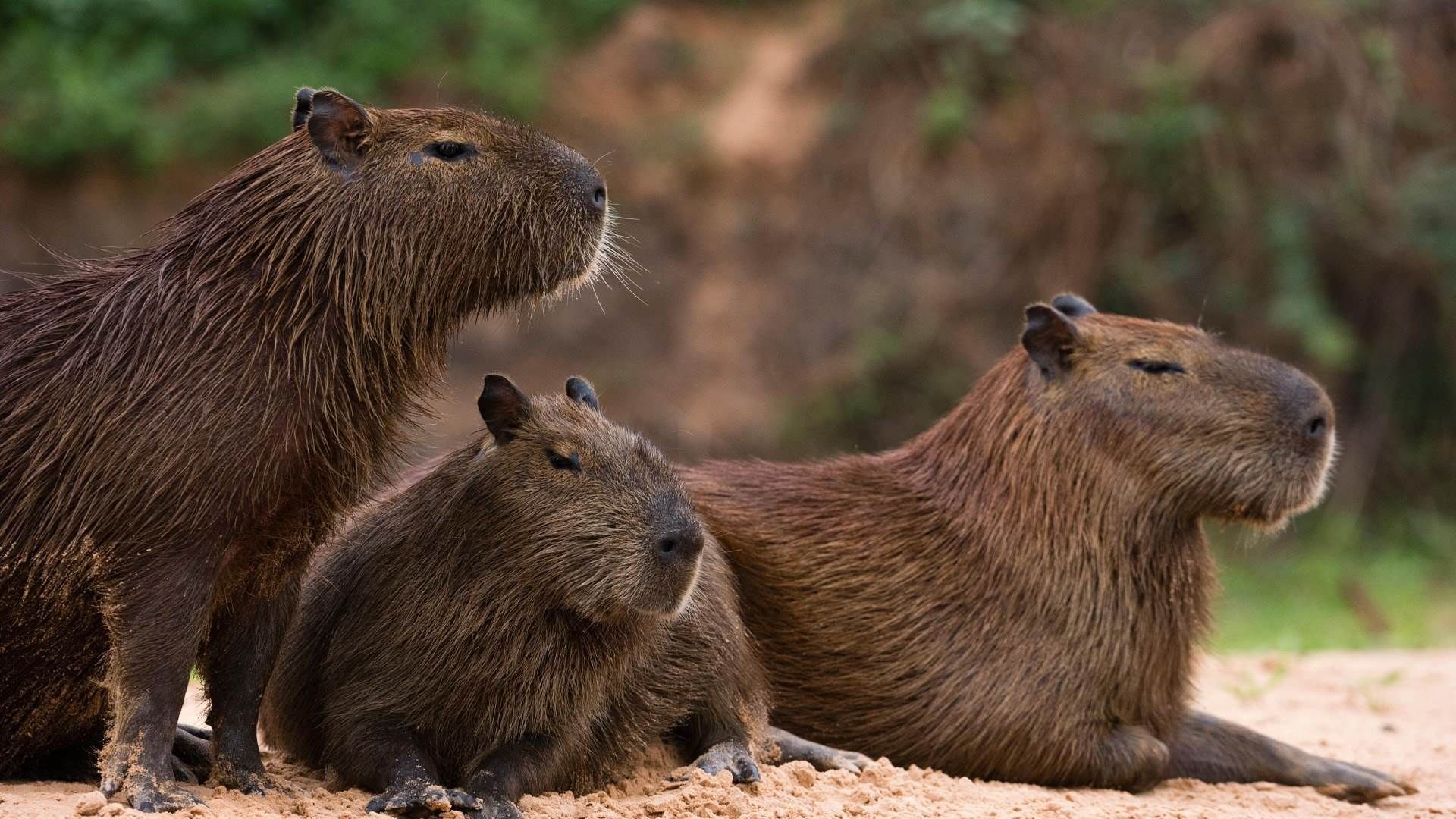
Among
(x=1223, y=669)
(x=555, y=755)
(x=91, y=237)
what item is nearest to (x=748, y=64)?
(x=91, y=237)

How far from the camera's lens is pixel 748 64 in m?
12.6

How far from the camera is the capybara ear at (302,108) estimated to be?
14.0ft

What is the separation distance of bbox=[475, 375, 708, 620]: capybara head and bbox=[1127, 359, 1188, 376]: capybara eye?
5.44 ft

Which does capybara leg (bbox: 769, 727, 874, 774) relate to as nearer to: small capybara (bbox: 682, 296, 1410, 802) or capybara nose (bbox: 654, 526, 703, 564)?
small capybara (bbox: 682, 296, 1410, 802)

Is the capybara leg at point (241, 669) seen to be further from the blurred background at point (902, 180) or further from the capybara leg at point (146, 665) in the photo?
the blurred background at point (902, 180)

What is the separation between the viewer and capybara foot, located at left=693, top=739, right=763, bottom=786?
14.4 feet

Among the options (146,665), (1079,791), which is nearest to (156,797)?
(146,665)

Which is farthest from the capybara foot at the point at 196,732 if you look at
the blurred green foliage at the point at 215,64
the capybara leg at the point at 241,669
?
the blurred green foliage at the point at 215,64

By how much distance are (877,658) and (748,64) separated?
8.37 m

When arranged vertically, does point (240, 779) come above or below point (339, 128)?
below

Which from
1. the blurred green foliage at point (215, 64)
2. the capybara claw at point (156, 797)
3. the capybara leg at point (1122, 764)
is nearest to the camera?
the capybara claw at point (156, 797)

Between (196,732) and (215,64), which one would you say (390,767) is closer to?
(196,732)

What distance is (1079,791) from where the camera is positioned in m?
4.82

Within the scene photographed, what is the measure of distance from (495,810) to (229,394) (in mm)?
1143
